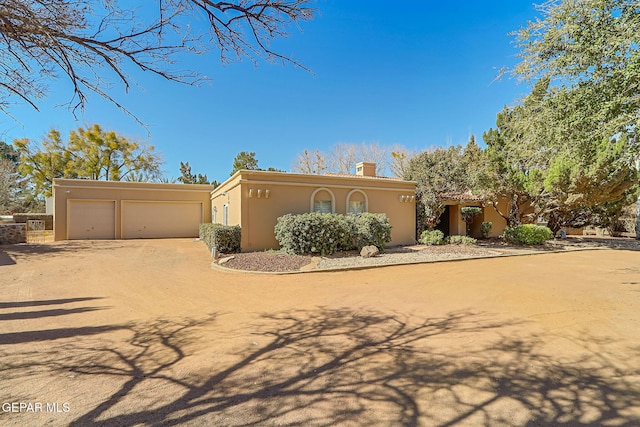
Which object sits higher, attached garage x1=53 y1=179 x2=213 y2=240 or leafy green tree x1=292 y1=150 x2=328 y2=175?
leafy green tree x1=292 y1=150 x2=328 y2=175

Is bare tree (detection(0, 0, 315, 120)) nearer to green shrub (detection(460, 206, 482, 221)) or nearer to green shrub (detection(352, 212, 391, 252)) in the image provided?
green shrub (detection(352, 212, 391, 252))

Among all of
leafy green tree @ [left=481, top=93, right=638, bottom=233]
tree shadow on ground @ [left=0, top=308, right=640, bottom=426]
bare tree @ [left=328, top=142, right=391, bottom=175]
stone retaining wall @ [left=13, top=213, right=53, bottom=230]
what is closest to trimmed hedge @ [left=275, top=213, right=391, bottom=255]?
leafy green tree @ [left=481, top=93, right=638, bottom=233]

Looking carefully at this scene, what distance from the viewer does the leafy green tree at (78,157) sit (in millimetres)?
26453

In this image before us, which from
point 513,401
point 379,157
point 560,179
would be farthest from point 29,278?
point 379,157

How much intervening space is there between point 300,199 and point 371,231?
3344 millimetres

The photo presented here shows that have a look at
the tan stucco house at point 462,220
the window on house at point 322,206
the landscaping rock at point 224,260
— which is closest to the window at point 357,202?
the window on house at point 322,206

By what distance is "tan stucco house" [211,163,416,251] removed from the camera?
12109mm

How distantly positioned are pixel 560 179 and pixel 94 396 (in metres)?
17.6

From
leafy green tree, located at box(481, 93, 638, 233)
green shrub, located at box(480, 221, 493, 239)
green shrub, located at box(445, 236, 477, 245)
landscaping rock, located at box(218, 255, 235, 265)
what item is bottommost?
landscaping rock, located at box(218, 255, 235, 265)

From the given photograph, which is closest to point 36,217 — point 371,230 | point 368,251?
point 371,230

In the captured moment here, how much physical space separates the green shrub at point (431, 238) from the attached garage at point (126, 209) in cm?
1385

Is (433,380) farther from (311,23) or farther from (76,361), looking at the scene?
(311,23)

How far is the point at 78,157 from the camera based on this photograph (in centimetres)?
2762

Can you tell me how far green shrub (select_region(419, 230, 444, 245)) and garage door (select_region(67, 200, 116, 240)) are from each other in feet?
59.2
